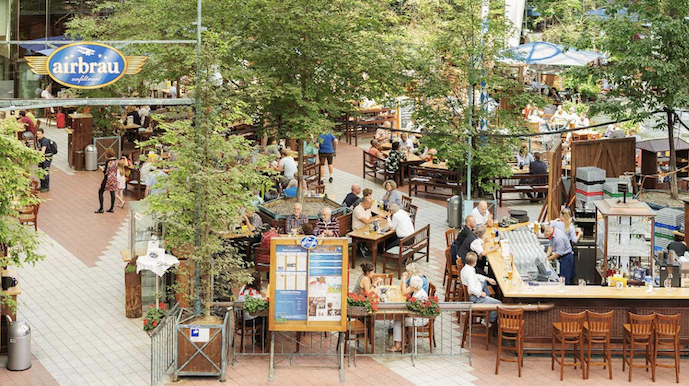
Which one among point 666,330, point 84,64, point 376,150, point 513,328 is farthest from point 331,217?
point 376,150

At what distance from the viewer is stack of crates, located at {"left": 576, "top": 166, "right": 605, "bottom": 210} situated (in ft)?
74.7

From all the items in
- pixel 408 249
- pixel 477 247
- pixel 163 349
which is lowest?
pixel 163 349

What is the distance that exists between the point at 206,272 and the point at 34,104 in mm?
3277

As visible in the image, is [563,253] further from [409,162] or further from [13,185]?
[13,185]

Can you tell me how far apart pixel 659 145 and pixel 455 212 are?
5.59 metres

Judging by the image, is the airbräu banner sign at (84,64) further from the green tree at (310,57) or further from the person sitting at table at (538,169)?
the person sitting at table at (538,169)

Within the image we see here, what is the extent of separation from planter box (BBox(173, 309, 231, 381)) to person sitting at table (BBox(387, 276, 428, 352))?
101 inches

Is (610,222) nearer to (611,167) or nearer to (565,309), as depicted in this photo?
(565,309)

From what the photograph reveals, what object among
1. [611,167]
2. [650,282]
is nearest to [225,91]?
[650,282]

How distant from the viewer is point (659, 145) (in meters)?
25.1

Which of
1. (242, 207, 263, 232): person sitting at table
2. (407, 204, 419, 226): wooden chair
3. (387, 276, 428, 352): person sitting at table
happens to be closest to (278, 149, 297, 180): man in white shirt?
(407, 204, 419, 226): wooden chair

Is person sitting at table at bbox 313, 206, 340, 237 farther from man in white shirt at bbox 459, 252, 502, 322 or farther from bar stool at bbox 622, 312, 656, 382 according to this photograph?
bar stool at bbox 622, 312, 656, 382

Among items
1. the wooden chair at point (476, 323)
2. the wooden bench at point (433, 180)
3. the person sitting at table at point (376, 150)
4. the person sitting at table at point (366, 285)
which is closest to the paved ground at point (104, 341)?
the wooden chair at point (476, 323)

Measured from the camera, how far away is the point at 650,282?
1630 cm
